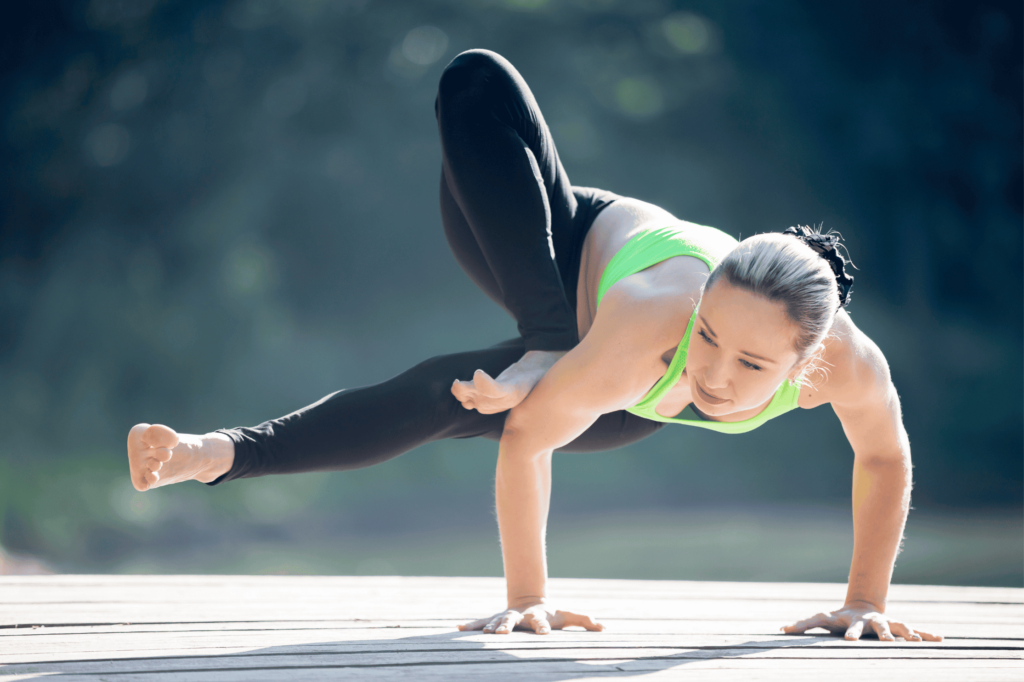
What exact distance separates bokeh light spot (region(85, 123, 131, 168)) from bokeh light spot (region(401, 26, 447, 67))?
2326mm

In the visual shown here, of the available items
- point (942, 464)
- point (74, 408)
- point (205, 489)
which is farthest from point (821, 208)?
point (74, 408)

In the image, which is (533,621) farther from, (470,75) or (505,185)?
(470,75)

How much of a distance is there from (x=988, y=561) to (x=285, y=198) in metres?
6.03

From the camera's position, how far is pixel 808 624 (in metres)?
1.56

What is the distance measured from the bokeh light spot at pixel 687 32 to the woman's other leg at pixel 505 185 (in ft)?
19.4

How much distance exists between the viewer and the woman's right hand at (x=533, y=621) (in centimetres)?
147

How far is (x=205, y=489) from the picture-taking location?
20.9 feet

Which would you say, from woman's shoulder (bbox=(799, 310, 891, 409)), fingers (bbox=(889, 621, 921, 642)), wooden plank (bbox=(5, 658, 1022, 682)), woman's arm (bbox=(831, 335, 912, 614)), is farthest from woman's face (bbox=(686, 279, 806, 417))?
fingers (bbox=(889, 621, 921, 642))

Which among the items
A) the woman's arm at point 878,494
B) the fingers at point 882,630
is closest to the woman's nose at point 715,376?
the woman's arm at point 878,494

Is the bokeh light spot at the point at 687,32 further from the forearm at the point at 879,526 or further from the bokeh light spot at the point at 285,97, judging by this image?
the forearm at the point at 879,526

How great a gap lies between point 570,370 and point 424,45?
6008 mm

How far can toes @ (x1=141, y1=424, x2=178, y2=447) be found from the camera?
1.31 meters

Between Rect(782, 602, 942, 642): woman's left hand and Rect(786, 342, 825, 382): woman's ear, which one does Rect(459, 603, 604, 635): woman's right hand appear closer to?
Rect(782, 602, 942, 642): woman's left hand

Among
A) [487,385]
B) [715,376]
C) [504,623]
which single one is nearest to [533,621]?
[504,623]
